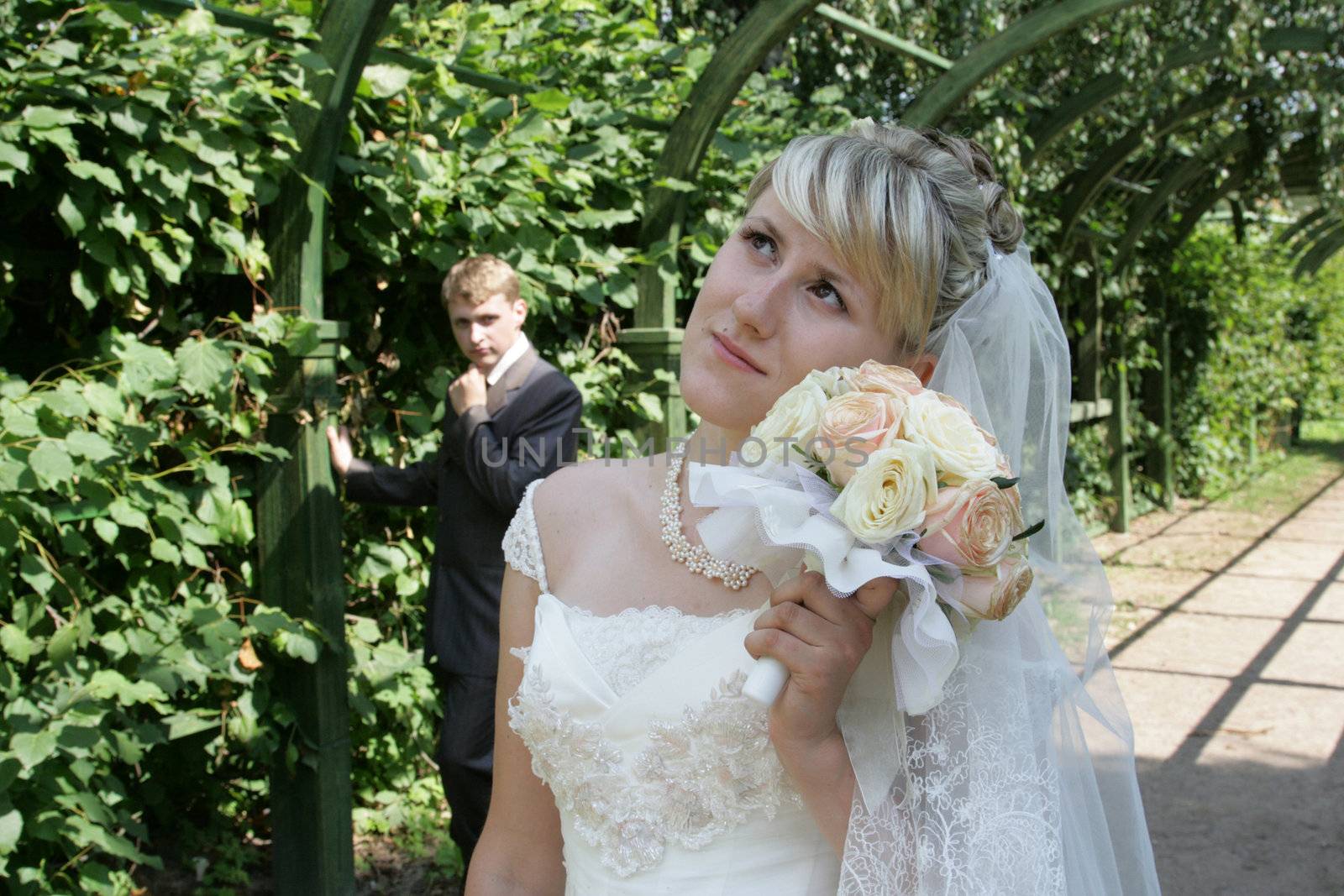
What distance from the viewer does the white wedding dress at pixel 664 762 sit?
5.02ft

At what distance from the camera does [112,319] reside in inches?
116

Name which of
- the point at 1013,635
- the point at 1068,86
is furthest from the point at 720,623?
the point at 1068,86

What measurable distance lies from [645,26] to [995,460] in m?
3.61

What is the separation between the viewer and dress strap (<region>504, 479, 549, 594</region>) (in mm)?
1756

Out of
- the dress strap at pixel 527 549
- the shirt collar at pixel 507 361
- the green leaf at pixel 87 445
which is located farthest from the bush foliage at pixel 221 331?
the dress strap at pixel 527 549

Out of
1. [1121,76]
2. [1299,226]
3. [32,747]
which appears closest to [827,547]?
[32,747]

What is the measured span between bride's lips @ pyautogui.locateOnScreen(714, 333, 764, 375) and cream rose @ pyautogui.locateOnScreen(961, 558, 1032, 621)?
1.35 feet

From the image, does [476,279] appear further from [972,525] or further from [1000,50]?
[1000,50]

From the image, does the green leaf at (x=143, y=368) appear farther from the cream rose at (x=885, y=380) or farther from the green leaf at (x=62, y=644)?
the cream rose at (x=885, y=380)

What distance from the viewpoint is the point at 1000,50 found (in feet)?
16.1

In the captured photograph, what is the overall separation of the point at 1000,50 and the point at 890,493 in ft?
13.5

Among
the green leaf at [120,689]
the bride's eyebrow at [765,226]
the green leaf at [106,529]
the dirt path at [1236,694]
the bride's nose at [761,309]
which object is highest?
the bride's eyebrow at [765,226]

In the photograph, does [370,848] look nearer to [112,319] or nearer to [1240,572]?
[112,319]

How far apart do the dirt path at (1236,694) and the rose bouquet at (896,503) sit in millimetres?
3343
